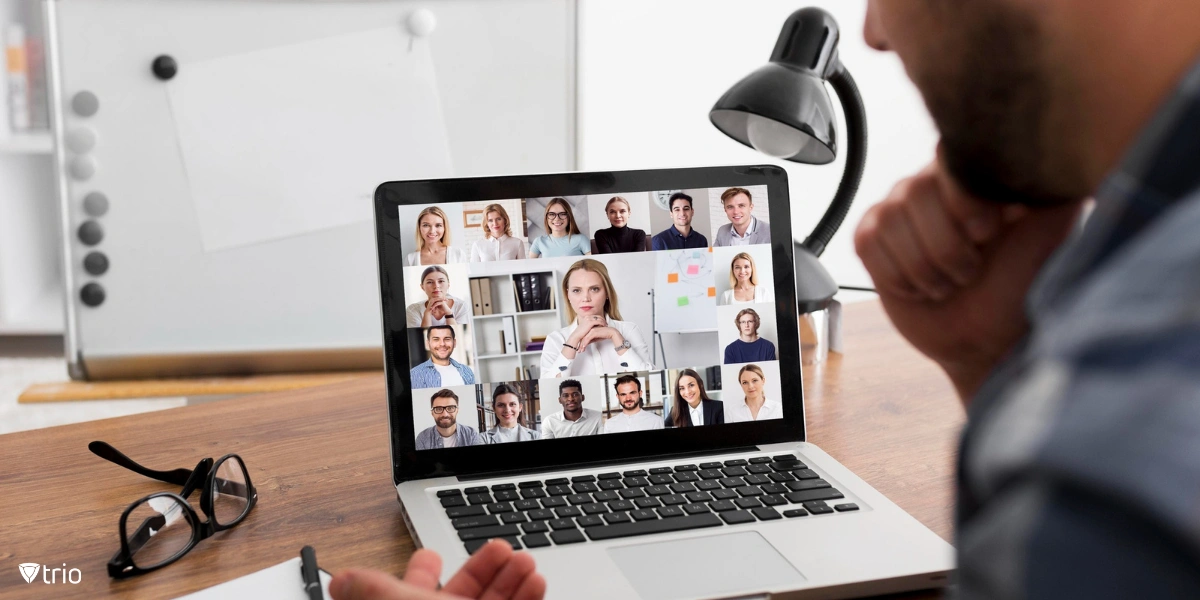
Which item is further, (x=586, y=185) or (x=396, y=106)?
(x=396, y=106)

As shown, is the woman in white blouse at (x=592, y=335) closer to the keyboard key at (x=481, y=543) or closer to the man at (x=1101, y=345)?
the keyboard key at (x=481, y=543)

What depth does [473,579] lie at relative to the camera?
55 cm

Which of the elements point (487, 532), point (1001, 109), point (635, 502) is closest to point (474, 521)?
point (487, 532)

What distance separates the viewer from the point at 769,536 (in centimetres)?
67

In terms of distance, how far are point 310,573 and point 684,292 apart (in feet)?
1.27

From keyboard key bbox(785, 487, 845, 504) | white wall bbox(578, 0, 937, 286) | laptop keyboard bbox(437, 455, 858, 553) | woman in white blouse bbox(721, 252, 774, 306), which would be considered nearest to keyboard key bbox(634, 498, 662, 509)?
laptop keyboard bbox(437, 455, 858, 553)

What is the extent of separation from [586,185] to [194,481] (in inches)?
15.9

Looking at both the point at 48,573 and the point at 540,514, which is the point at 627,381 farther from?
the point at 48,573

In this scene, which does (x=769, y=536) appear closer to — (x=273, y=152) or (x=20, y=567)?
(x=20, y=567)

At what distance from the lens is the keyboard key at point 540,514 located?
0.69 metres

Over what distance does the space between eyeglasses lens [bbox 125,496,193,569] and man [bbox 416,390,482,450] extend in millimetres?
182

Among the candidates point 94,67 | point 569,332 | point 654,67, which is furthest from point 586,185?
point 654,67

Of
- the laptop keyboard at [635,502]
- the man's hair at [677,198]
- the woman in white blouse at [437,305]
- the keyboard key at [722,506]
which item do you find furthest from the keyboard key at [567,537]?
the man's hair at [677,198]

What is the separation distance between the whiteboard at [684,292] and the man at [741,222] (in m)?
0.04
